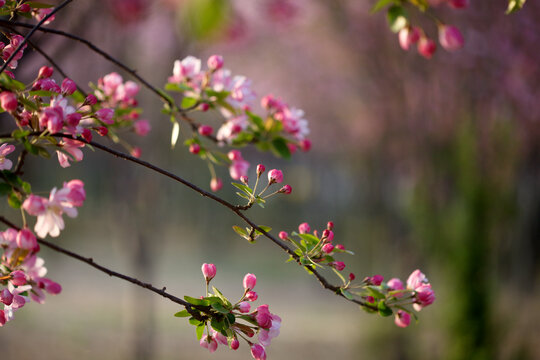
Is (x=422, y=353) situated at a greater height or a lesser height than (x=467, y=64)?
lesser

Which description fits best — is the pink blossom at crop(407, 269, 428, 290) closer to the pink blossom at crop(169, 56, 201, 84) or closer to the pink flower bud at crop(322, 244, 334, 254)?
the pink flower bud at crop(322, 244, 334, 254)

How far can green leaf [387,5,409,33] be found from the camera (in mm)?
958

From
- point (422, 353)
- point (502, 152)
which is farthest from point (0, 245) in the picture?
point (422, 353)

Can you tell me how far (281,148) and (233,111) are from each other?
144 mm

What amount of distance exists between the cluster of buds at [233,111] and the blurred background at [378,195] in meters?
0.16

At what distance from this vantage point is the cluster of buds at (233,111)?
4.41 ft

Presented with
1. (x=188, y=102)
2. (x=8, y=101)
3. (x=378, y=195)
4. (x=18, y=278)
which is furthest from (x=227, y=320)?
(x=378, y=195)

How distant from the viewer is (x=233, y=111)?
1333 mm

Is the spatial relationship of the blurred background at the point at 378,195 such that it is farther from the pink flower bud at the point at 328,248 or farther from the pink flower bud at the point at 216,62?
the pink flower bud at the point at 328,248

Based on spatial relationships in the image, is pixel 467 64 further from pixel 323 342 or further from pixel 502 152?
pixel 323 342

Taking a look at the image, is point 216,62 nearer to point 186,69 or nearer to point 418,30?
point 186,69

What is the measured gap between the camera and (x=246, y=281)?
40.9 inches

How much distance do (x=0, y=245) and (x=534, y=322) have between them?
398cm

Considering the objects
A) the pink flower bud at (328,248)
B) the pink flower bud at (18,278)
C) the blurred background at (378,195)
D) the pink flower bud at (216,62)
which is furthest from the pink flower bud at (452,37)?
the pink flower bud at (18,278)
